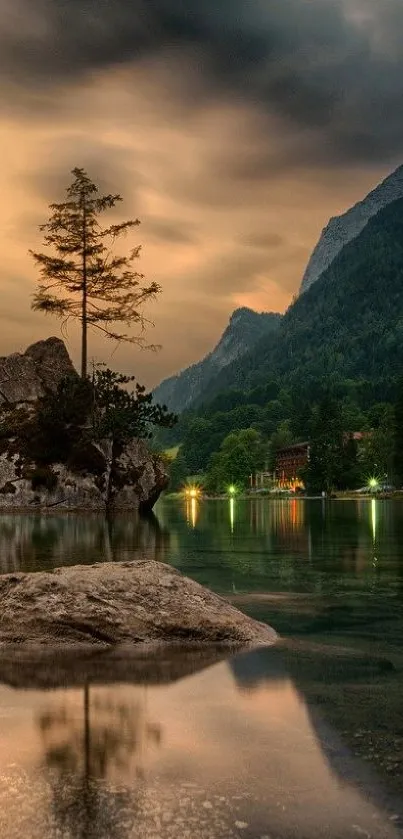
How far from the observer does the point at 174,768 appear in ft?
19.7

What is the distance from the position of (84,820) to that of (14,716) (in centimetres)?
250

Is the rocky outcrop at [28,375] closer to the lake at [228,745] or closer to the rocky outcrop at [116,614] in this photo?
the lake at [228,745]

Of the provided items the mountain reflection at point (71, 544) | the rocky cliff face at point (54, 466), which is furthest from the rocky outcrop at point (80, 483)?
the mountain reflection at point (71, 544)

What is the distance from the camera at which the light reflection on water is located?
500 centimetres

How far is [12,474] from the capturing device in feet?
Result: 174

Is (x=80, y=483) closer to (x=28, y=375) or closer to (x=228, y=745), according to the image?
(x=28, y=375)

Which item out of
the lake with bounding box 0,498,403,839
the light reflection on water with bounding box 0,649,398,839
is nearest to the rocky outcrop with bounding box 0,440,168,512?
the lake with bounding box 0,498,403,839

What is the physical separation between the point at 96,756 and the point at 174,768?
2.23 feet

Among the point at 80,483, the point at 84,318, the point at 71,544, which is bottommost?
the point at 71,544

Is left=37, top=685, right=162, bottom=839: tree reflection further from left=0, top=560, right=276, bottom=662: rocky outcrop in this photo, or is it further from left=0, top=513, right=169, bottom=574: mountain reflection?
left=0, top=513, right=169, bottom=574: mountain reflection

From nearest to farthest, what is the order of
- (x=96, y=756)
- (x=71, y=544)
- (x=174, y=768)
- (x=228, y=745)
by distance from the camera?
(x=174, y=768), (x=96, y=756), (x=228, y=745), (x=71, y=544)

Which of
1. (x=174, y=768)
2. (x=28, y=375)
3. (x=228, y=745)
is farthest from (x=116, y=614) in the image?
(x=28, y=375)

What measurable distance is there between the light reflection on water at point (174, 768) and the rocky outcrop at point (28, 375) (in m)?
53.2

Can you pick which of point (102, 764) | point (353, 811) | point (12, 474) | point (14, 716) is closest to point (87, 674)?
point (14, 716)
